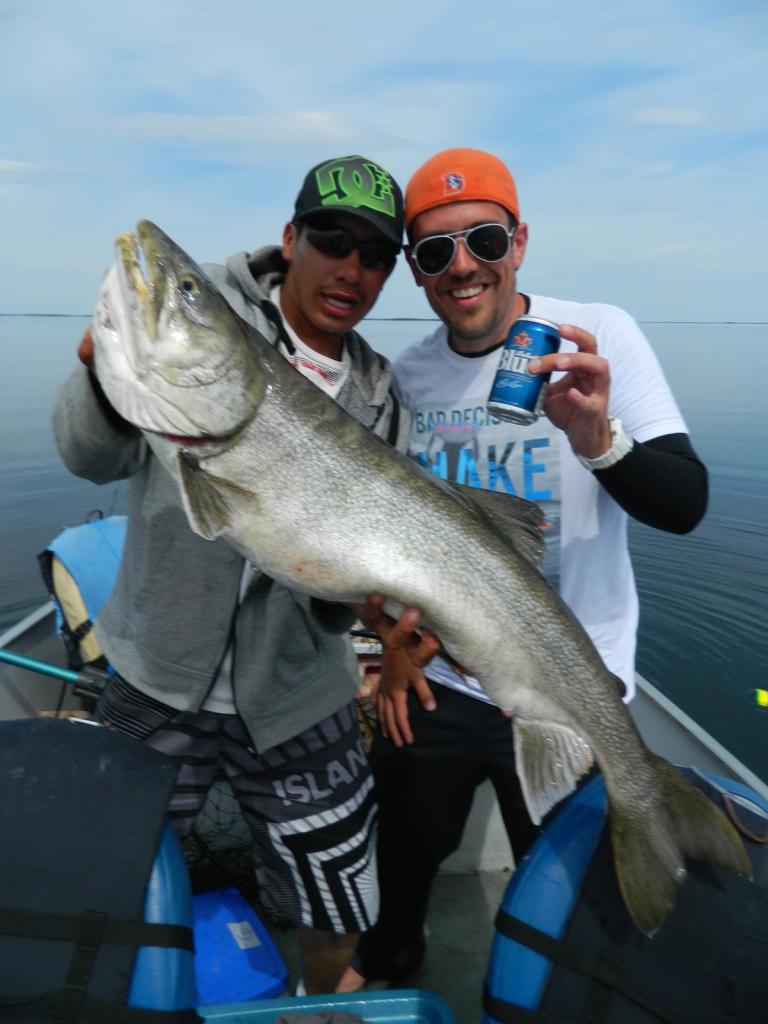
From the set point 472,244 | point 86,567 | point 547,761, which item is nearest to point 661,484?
point 547,761

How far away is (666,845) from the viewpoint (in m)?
2.30

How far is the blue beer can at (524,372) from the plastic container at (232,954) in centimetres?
272

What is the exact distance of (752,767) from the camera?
6.96m

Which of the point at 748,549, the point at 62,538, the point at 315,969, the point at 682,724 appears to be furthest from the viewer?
the point at 748,549

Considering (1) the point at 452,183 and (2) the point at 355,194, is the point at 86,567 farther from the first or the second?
(1) the point at 452,183

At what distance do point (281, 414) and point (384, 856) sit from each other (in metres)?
2.17

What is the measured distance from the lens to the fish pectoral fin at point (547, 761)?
262 cm

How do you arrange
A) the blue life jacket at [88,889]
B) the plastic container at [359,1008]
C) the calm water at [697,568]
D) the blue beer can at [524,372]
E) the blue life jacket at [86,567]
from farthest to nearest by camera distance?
the calm water at [697,568] → the blue life jacket at [86,567] → the blue beer can at [524,372] → the plastic container at [359,1008] → the blue life jacket at [88,889]

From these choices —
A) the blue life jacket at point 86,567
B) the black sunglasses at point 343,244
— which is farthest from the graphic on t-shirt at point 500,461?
the blue life jacket at point 86,567

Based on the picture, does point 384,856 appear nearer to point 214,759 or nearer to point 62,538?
point 214,759

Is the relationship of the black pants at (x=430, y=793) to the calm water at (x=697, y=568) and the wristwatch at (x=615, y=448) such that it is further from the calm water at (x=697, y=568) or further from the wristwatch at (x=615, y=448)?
the calm water at (x=697, y=568)

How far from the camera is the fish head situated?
86.3 inches

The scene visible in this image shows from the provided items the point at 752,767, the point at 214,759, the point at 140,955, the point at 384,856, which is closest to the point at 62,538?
the point at 214,759

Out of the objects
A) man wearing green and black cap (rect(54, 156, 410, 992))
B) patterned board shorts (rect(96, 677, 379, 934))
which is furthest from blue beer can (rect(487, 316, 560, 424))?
patterned board shorts (rect(96, 677, 379, 934))
